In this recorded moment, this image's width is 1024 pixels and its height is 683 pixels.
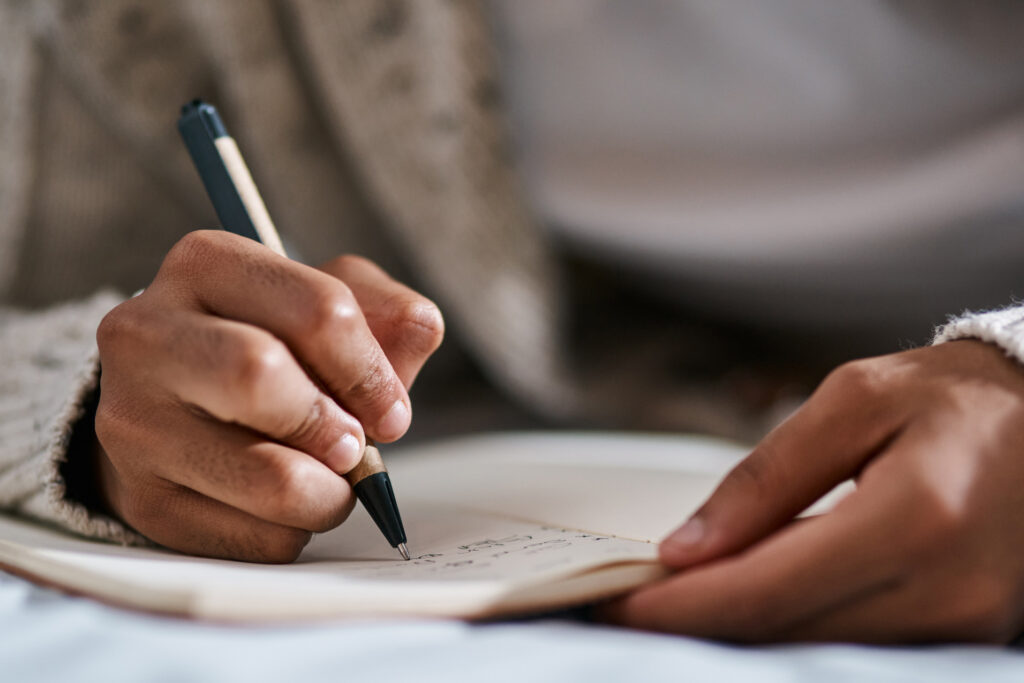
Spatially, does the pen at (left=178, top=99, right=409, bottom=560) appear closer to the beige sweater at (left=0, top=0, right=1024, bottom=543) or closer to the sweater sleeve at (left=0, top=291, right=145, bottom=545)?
the sweater sleeve at (left=0, top=291, right=145, bottom=545)

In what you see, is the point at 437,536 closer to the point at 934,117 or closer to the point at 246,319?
the point at 246,319

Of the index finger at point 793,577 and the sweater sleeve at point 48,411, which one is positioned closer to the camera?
the index finger at point 793,577

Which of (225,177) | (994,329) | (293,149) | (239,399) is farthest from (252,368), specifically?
(293,149)

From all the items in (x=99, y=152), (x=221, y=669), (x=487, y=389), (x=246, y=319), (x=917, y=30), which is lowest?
(x=221, y=669)

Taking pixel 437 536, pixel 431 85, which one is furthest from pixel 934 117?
pixel 437 536

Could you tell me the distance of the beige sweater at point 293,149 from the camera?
60 centimetres

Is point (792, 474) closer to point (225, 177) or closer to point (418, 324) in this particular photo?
point (418, 324)

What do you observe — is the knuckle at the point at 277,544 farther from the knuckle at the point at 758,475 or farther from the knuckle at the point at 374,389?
the knuckle at the point at 758,475

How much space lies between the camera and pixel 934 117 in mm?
564

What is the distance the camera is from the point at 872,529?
0.22 meters

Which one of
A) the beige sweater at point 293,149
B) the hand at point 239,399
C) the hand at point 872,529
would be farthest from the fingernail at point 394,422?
the beige sweater at point 293,149

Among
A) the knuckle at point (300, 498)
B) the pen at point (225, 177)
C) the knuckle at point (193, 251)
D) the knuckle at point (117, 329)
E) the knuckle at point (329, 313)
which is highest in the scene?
the pen at point (225, 177)

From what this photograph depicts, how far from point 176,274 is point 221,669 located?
6.3 inches

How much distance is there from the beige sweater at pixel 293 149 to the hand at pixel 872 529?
1.42 feet
